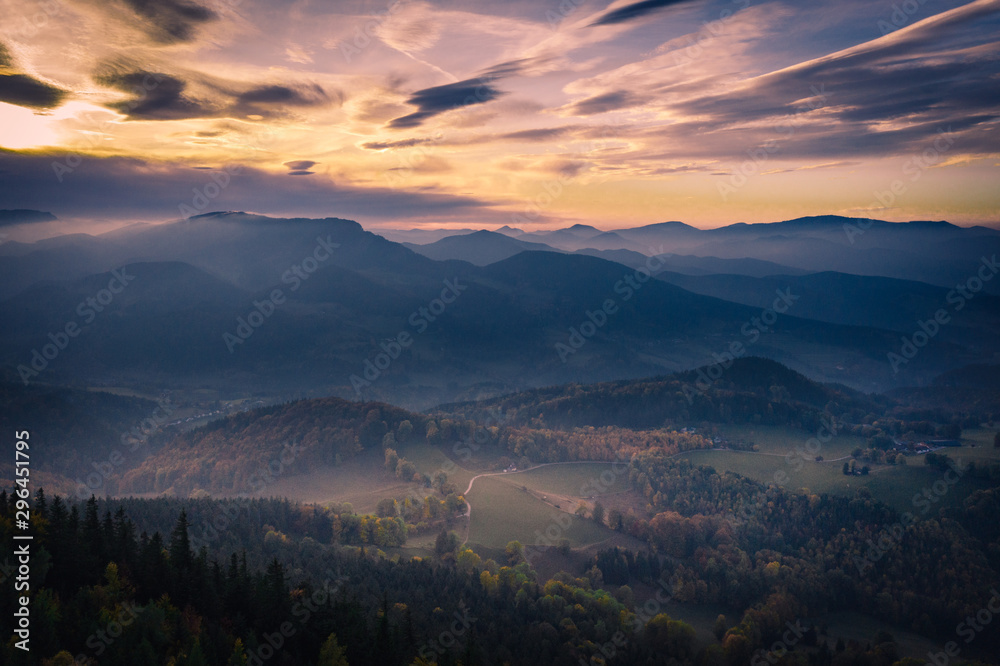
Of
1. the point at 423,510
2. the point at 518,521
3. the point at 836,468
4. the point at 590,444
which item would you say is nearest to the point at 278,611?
the point at 423,510

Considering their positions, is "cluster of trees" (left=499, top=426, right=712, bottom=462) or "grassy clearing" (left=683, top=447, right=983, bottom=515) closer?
"grassy clearing" (left=683, top=447, right=983, bottom=515)

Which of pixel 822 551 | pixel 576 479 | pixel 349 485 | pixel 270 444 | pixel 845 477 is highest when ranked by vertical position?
pixel 845 477

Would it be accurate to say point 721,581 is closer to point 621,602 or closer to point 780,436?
point 621,602

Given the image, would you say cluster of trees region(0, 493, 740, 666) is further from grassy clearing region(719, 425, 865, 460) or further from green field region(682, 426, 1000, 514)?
grassy clearing region(719, 425, 865, 460)

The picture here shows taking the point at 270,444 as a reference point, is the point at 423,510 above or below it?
below

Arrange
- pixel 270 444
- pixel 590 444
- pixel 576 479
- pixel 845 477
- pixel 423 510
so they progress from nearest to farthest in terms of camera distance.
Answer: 1. pixel 423 510
2. pixel 845 477
3. pixel 576 479
4. pixel 270 444
5. pixel 590 444

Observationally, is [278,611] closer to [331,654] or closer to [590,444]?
[331,654]

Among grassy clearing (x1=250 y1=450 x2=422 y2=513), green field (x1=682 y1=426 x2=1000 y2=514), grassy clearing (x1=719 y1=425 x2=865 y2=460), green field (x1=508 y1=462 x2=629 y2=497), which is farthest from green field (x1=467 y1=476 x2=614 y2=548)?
grassy clearing (x1=719 y1=425 x2=865 y2=460)

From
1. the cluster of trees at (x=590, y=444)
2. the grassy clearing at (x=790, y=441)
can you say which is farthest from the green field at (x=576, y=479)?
the grassy clearing at (x=790, y=441)

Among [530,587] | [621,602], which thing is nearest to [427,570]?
[530,587]
